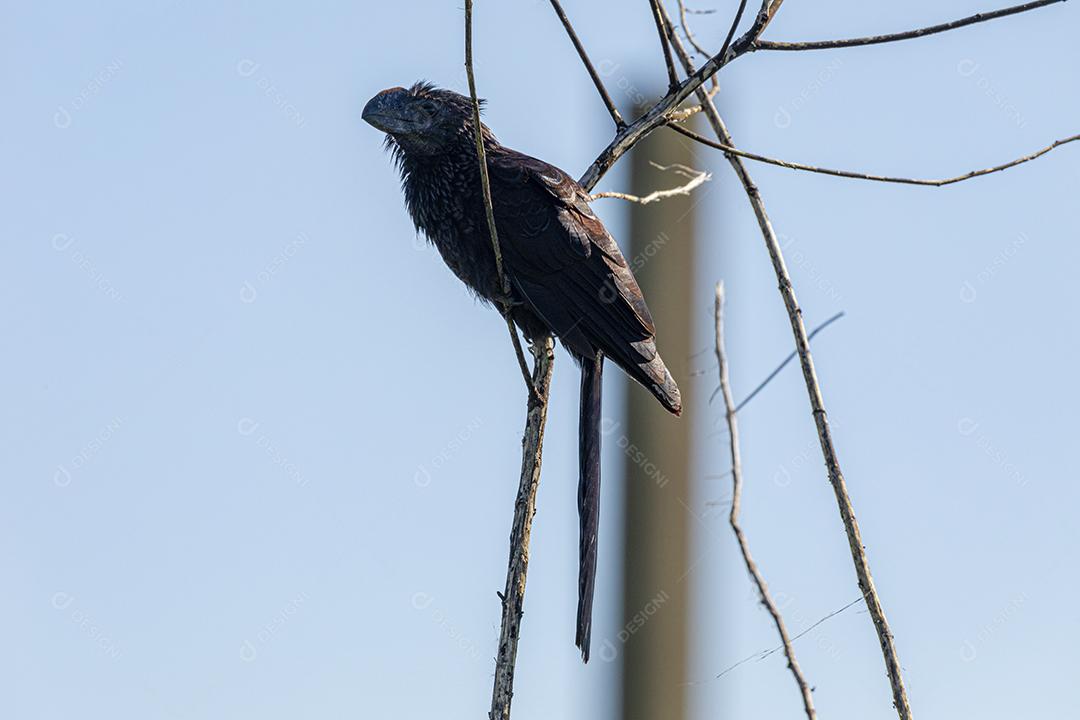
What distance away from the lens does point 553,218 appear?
373 centimetres

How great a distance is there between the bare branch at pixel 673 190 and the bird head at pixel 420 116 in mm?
942

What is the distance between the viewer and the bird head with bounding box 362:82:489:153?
4102 mm

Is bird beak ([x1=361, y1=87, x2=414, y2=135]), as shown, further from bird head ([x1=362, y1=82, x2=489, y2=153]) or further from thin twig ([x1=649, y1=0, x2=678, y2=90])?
thin twig ([x1=649, y1=0, x2=678, y2=90])

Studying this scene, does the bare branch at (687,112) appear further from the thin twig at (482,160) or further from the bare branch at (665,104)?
the thin twig at (482,160)

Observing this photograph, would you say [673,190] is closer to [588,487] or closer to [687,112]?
[687,112]

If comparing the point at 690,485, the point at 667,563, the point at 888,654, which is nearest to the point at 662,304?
the point at 690,485

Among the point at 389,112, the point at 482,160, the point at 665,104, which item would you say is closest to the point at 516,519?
the point at 482,160

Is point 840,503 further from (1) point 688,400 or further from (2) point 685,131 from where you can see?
(2) point 685,131

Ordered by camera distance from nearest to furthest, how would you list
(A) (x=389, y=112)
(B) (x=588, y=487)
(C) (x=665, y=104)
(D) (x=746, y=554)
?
1. (D) (x=746, y=554)
2. (C) (x=665, y=104)
3. (B) (x=588, y=487)
4. (A) (x=389, y=112)

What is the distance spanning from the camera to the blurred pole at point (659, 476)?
2938 millimetres

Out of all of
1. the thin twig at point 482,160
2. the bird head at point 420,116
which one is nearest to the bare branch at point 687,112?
the thin twig at point 482,160

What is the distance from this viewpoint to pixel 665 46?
9.50 feet

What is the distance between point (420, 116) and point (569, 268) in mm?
A: 898

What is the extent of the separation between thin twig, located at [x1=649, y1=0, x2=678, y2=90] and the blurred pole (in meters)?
0.25
